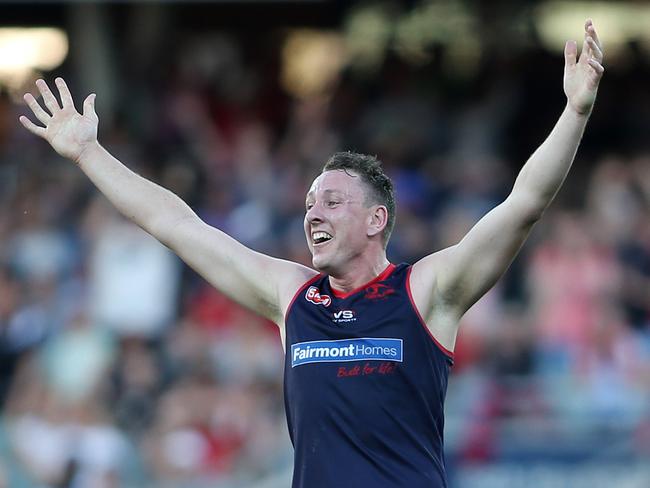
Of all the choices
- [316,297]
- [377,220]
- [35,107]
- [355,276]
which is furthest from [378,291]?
[35,107]

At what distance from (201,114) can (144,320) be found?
11.8 feet

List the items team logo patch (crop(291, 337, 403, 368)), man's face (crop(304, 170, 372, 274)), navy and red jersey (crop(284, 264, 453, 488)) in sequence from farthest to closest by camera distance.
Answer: man's face (crop(304, 170, 372, 274)) → team logo patch (crop(291, 337, 403, 368)) → navy and red jersey (crop(284, 264, 453, 488))

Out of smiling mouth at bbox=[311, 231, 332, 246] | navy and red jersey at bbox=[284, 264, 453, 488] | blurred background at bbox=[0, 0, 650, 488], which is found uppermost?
blurred background at bbox=[0, 0, 650, 488]

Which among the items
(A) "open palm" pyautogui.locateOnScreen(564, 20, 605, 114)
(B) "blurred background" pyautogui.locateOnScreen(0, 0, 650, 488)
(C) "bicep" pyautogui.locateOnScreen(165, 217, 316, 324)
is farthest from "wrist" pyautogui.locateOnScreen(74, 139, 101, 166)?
(B) "blurred background" pyautogui.locateOnScreen(0, 0, 650, 488)

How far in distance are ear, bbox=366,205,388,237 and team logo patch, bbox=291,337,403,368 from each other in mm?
623

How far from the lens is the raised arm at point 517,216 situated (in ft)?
18.5

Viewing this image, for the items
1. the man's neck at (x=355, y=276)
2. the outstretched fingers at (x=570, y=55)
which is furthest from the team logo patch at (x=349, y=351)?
the outstretched fingers at (x=570, y=55)

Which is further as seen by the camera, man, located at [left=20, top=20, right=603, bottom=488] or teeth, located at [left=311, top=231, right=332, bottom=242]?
teeth, located at [left=311, top=231, right=332, bottom=242]

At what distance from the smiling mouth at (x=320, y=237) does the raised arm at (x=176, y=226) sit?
0.22m

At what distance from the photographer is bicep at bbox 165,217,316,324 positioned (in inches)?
246

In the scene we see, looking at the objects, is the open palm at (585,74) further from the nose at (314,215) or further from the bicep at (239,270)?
the bicep at (239,270)

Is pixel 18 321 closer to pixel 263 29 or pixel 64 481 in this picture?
pixel 64 481

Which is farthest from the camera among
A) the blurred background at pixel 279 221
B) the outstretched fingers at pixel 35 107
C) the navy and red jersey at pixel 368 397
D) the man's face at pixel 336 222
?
the blurred background at pixel 279 221

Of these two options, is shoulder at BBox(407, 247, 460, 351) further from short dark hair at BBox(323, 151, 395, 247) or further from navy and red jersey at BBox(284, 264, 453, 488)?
short dark hair at BBox(323, 151, 395, 247)
